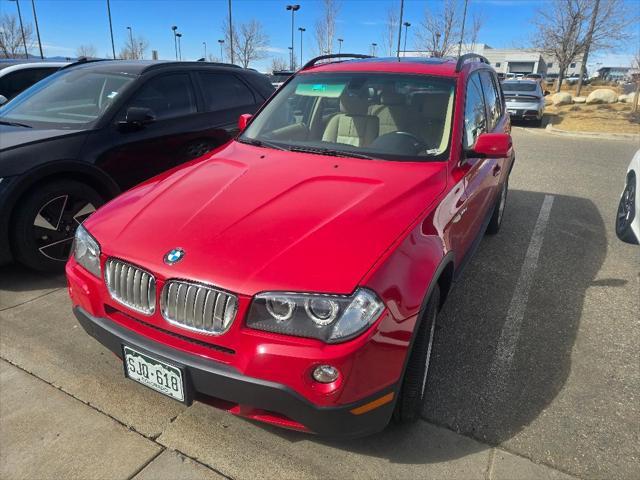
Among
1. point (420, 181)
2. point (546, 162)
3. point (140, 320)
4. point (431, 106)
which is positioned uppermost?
point (431, 106)

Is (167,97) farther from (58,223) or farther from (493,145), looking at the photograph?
(493,145)

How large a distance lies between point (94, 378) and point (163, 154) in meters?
2.50

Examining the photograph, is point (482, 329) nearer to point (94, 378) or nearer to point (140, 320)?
point (140, 320)

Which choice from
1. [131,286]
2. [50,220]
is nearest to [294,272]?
[131,286]

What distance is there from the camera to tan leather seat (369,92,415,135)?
311 centimetres

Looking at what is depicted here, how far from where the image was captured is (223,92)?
5465 millimetres

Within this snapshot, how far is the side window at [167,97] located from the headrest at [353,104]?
2143 mm

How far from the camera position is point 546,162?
964cm

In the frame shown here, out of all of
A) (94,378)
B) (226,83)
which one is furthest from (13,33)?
(94,378)

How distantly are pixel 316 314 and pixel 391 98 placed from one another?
2.04m

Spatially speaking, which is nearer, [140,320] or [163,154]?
[140,320]

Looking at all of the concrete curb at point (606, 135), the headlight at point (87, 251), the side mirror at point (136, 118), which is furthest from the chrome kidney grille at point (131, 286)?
the concrete curb at point (606, 135)

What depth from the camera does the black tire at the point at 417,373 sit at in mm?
2123

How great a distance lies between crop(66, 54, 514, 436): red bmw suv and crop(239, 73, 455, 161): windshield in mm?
23
